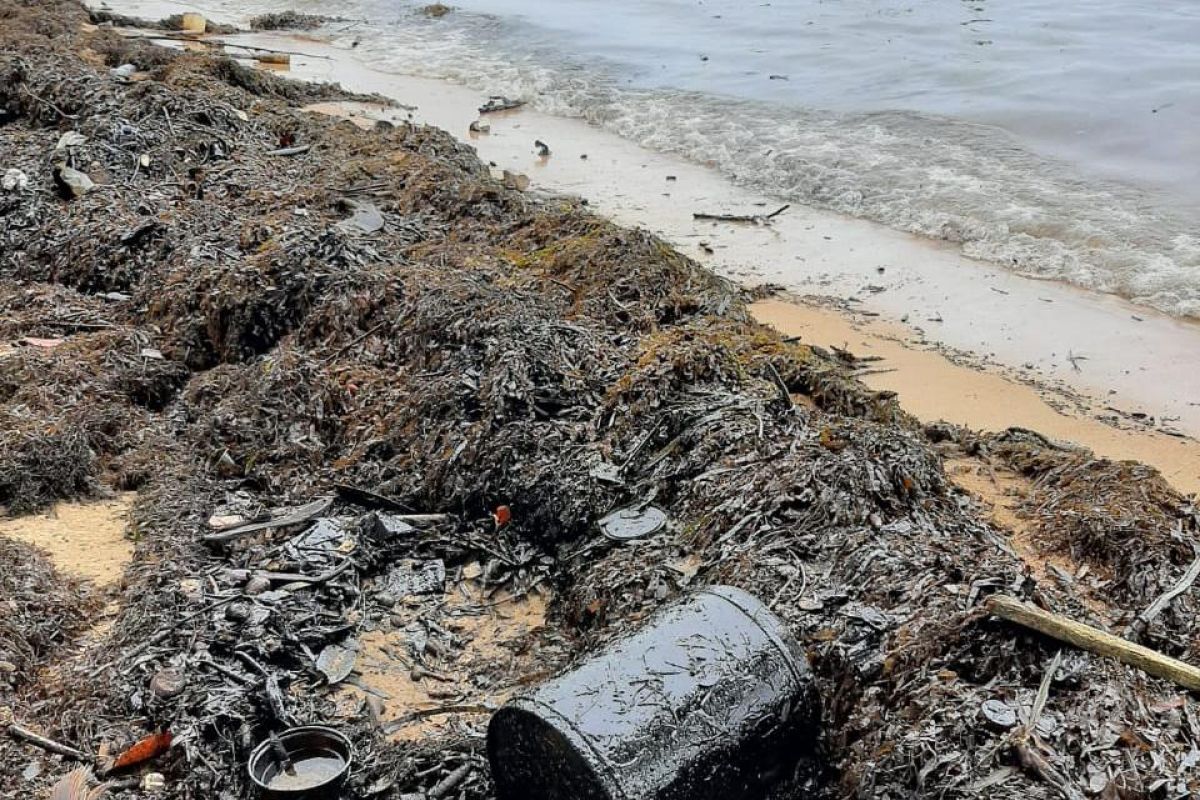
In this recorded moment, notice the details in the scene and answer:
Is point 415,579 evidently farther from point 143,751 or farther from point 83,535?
point 83,535

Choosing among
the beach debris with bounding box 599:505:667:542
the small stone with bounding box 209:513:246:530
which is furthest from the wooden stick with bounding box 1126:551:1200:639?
the small stone with bounding box 209:513:246:530

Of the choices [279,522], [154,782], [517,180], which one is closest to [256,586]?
[279,522]

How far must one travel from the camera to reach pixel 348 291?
6.36 metres

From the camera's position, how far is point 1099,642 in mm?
3225

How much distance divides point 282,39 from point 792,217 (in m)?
11.6

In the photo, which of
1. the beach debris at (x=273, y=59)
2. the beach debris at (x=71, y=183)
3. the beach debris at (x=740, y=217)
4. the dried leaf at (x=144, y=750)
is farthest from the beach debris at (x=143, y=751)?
the beach debris at (x=273, y=59)

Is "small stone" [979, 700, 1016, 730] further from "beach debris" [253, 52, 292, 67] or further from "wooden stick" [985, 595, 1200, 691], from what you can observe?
"beach debris" [253, 52, 292, 67]

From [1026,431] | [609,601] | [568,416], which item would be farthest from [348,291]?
[1026,431]

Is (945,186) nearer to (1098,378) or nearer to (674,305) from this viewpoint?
(1098,378)

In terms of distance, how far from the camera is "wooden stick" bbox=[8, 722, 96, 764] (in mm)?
3482

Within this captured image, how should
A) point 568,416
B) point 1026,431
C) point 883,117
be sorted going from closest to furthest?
point 568,416 < point 1026,431 < point 883,117

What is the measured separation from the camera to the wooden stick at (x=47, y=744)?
3.48 m

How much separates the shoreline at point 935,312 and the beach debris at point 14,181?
4583 mm

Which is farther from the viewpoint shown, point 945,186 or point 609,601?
point 945,186
